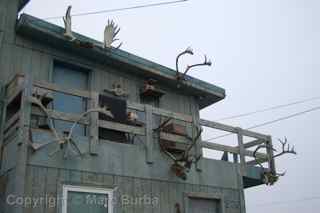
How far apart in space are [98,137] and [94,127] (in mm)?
731

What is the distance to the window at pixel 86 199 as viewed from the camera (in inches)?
270

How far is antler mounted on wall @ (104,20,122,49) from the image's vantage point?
965cm

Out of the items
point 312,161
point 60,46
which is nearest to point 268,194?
point 312,161

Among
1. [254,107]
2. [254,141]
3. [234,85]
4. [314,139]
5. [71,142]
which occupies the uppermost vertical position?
[234,85]

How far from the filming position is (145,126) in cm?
840

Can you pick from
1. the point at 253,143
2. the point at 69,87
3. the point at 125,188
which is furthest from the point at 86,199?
the point at 253,143

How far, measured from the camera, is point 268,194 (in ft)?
171

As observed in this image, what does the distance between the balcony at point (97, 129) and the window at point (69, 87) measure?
0.50 m

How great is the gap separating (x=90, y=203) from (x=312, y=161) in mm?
39542

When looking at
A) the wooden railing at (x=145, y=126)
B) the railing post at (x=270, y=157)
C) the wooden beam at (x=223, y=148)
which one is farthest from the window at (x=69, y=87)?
the railing post at (x=270, y=157)

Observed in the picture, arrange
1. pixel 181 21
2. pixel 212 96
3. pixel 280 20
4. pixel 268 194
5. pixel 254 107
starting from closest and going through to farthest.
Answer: pixel 212 96
pixel 181 21
pixel 280 20
pixel 254 107
pixel 268 194

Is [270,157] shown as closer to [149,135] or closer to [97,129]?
[149,135]

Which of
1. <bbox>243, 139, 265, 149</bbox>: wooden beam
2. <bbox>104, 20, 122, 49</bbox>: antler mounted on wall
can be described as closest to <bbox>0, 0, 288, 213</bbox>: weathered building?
<bbox>243, 139, 265, 149</bbox>: wooden beam

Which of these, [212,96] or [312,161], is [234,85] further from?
[212,96]
